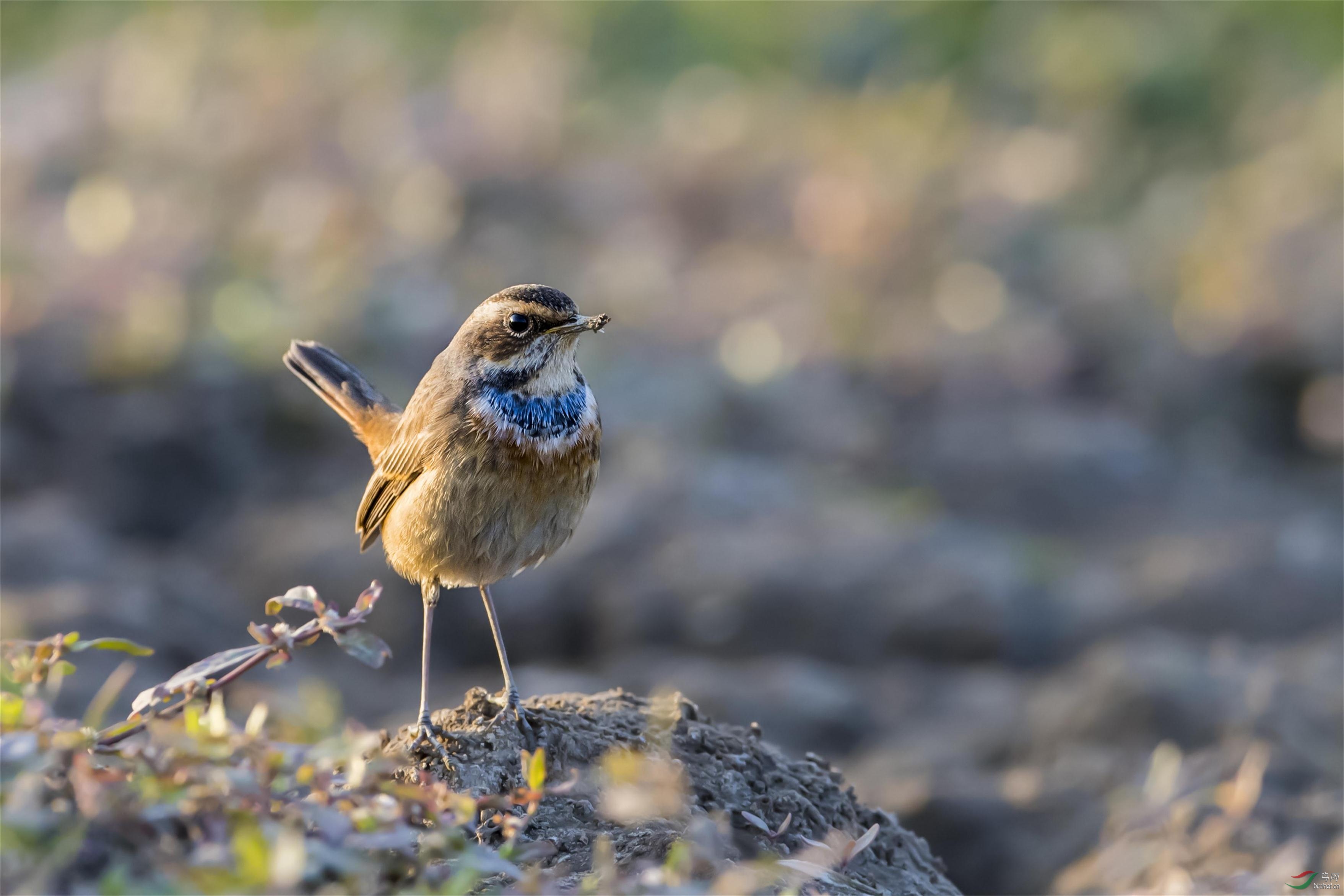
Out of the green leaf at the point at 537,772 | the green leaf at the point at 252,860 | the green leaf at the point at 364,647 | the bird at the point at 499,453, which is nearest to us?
the green leaf at the point at 252,860

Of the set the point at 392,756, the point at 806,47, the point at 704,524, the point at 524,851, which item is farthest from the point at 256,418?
the point at 806,47

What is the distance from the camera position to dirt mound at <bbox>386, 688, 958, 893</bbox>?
11.2 ft

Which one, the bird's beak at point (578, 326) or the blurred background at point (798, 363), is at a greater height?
the blurred background at point (798, 363)

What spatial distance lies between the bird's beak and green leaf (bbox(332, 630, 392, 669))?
141cm

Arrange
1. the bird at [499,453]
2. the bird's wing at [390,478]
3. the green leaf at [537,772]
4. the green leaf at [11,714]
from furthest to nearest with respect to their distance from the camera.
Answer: the bird's wing at [390,478], the bird at [499,453], the green leaf at [537,772], the green leaf at [11,714]

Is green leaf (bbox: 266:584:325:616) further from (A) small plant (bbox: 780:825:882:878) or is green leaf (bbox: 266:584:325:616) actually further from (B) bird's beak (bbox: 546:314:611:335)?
(B) bird's beak (bbox: 546:314:611:335)

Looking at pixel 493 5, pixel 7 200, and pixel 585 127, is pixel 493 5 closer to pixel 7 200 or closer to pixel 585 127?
pixel 585 127

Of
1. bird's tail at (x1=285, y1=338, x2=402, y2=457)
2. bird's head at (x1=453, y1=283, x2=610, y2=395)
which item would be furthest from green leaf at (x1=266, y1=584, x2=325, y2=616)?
bird's tail at (x1=285, y1=338, x2=402, y2=457)

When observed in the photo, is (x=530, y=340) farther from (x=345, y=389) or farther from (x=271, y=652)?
(x=271, y=652)

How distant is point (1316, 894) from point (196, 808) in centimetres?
293

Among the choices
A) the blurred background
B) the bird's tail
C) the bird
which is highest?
the blurred background

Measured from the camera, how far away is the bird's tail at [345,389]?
16.4ft

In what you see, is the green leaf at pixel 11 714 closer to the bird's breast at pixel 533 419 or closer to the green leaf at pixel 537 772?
the green leaf at pixel 537 772
